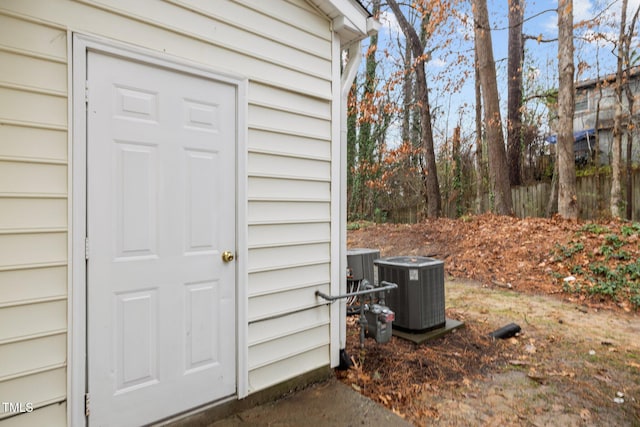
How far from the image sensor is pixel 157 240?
7.01 feet

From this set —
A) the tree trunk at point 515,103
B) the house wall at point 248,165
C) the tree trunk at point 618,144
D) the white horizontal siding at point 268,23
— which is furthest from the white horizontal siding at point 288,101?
the tree trunk at point 515,103

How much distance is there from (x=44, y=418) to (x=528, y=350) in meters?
3.72

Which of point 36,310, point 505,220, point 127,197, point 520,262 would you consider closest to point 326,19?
point 127,197

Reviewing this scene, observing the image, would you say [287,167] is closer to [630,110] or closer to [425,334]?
[425,334]

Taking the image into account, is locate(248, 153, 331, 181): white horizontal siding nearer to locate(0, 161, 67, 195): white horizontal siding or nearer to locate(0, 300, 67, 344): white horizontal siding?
locate(0, 161, 67, 195): white horizontal siding

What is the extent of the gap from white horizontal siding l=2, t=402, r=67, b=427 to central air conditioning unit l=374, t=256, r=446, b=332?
9.31 feet

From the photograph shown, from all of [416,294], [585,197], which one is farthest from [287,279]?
[585,197]

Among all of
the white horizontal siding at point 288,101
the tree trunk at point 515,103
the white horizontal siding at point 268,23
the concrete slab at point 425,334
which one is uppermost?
the tree trunk at point 515,103

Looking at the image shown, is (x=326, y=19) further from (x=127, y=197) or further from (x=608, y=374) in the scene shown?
(x=608, y=374)

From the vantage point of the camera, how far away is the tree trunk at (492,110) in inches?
341

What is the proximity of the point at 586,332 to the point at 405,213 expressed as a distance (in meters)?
8.47

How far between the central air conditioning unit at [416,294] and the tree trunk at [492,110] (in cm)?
598

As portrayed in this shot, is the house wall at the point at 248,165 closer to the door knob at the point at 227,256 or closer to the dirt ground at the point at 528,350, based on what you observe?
the door knob at the point at 227,256

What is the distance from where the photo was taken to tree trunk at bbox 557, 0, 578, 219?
7.22 metres
